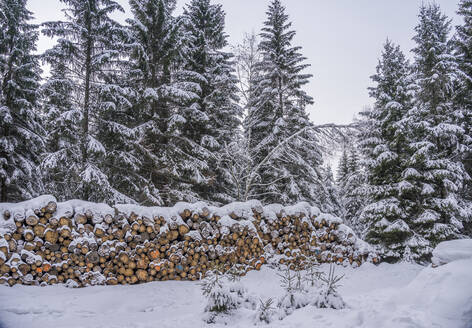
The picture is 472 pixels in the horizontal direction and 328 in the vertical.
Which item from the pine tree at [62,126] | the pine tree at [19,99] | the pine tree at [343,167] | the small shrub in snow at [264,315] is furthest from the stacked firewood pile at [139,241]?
the pine tree at [343,167]

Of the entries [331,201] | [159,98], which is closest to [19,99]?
[159,98]

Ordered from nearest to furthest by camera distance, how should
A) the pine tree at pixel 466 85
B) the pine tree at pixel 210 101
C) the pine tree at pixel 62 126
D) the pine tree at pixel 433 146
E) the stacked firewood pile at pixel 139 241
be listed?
the stacked firewood pile at pixel 139 241 → the pine tree at pixel 62 126 → the pine tree at pixel 433 146 → the pine tree at pixel 466 85 → the pine tree at pixel 210 101

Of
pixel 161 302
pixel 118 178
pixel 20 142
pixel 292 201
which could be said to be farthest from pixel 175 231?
pixel 20 142

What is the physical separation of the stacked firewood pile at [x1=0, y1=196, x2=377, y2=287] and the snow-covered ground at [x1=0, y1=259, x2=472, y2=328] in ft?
1.03

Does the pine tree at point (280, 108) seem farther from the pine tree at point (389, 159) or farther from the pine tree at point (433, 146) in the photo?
the pine tree at point (433, 146)

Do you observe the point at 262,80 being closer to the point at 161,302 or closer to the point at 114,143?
the point at 114,143

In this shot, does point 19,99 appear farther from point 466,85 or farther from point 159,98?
point 466,85

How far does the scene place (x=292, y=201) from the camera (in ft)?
41.0

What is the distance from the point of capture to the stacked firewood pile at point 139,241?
4.83m

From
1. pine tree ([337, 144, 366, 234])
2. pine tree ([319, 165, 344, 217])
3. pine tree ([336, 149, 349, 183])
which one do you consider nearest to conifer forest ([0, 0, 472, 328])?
pine tree ([319, 165, 344, 217])

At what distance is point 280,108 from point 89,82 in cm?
832

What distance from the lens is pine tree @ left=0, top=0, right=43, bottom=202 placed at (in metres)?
11.0

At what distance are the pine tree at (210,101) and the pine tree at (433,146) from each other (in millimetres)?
7123

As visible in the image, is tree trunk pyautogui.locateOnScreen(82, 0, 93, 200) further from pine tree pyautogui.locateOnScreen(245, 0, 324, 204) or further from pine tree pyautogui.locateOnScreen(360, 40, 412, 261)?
pine tree pyautogui.locateOnScreen(360, 40, 412, 261)
